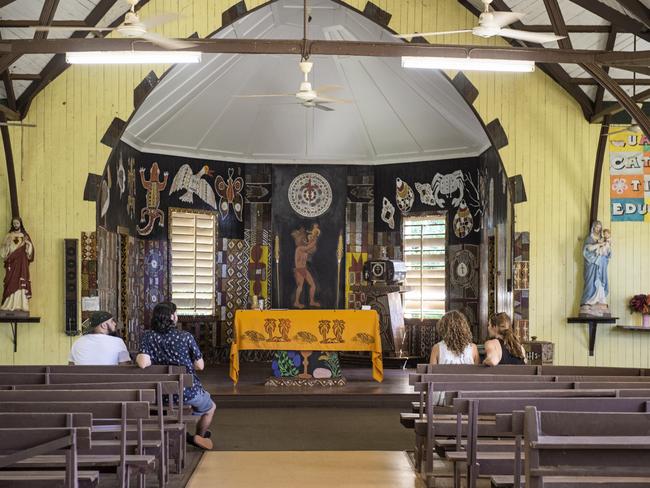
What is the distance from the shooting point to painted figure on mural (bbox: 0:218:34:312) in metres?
11.0

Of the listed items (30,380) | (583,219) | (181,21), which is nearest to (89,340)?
(30,380)

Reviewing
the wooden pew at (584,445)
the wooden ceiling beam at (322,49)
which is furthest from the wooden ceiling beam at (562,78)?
the wooden pew at (584,445)

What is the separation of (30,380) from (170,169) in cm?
864

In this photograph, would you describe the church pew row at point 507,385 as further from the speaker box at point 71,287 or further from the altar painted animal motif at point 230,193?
the altar painted animal motif at point 230,193

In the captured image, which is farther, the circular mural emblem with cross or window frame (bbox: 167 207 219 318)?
the circular mural emblem with cross

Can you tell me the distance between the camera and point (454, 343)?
297 inches

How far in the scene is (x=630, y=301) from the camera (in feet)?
38.7

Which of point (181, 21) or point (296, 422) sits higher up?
point (181, 21)

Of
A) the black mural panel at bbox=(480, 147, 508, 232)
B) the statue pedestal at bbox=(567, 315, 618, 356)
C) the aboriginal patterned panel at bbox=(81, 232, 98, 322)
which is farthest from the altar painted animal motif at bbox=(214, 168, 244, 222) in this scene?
the statue pedestal at bbox=(567, 315, 618, 356)

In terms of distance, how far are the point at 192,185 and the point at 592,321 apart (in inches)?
281

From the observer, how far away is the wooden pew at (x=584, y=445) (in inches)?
147

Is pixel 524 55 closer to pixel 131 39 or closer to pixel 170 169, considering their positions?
pixel 131 39

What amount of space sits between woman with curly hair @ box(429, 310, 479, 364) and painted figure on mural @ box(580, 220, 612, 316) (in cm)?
436

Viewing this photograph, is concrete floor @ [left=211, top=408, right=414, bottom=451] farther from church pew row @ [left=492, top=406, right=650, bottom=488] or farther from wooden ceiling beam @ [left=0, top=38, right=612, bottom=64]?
church pew row @ [left=492, top=406, right=650, bottom=488]
